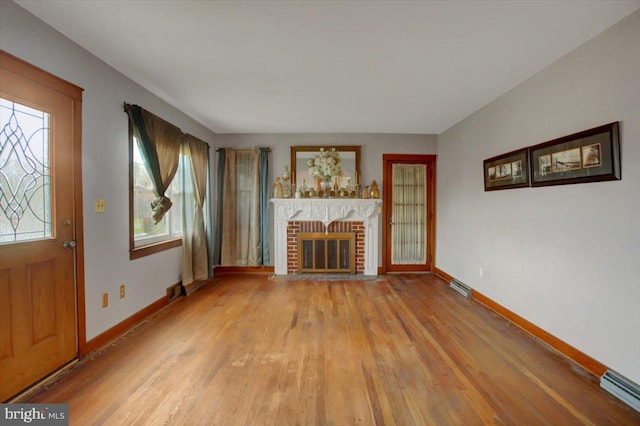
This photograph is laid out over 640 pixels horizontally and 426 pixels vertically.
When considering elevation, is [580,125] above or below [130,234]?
above

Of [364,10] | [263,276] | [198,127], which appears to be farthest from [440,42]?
[263,276]

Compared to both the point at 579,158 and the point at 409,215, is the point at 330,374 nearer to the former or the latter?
the point at 579,158

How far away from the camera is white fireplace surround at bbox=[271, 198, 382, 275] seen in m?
4.76

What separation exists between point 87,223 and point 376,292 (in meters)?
3.41

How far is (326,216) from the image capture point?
188 inches

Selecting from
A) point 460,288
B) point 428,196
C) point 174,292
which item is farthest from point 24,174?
point 428,196

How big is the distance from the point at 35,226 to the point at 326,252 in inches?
145

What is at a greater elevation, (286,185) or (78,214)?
(286,185)

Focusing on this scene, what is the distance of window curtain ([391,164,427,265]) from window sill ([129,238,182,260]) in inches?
141

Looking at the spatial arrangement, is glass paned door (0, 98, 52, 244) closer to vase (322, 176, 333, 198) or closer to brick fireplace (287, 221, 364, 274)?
brick fireplace (287, 221, 364, 274)

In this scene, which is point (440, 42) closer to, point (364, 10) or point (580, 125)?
point (364, 10)

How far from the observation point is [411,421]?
159cm

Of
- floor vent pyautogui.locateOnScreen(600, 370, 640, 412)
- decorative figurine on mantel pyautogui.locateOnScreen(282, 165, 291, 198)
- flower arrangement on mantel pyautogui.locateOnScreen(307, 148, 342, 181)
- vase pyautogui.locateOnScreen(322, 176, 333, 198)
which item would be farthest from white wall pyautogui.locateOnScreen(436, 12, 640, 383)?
decorative figurine on mantel pyautogui.locateOnScreen(282, 165, 291, 198)

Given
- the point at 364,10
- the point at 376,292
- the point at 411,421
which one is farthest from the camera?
the point at 376,292
